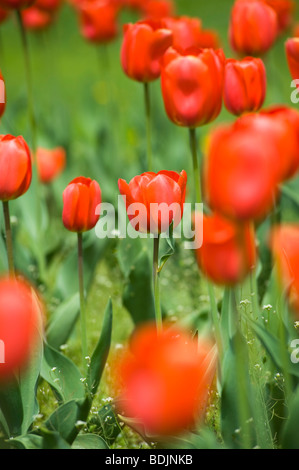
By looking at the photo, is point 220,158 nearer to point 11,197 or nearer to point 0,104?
point 11,197

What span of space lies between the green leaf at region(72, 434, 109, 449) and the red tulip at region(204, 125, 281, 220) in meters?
0.59

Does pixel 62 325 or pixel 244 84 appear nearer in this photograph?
pixel 244 84

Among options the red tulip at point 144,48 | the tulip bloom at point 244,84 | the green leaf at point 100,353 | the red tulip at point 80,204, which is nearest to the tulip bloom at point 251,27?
the red tulip at point 144,48

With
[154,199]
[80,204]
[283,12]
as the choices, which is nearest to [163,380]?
[154,199]

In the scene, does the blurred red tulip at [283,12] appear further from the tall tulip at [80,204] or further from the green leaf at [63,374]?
the green leaf at [63,374]

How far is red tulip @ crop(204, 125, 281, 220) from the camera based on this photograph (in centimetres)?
72

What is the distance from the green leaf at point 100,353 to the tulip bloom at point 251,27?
0.78 metres

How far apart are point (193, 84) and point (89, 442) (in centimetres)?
64

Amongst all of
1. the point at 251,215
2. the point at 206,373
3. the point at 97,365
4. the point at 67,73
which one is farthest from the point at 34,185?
the point at 67,73

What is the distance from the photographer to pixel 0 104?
1431 mm

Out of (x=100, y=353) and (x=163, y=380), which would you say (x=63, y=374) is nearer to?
(x=100, y=353)

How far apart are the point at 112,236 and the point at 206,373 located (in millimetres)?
758

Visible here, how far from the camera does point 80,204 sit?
132 cm
